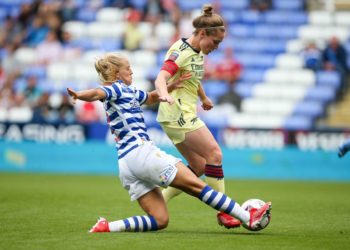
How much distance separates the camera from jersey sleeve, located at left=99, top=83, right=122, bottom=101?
820cm

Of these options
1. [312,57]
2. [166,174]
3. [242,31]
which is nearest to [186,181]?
[166,174]

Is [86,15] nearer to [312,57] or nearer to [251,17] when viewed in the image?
[251,17]

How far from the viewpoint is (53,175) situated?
19016 millimetres

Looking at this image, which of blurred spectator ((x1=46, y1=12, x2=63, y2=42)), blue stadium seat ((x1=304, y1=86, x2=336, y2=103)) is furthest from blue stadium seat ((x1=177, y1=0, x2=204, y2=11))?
blue stadium seat ((x1=304, y1=86, x2=336, y2=103))

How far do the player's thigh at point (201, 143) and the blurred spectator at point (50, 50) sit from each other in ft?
53.0

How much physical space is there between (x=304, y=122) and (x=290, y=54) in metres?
3.07

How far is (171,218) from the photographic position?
33.1 ft

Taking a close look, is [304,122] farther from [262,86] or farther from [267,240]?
[267,240]

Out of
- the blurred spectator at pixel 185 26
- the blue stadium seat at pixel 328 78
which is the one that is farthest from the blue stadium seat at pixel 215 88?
the blue stadium seat at pixel 328 78

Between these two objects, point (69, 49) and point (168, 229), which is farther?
point (69, 49)

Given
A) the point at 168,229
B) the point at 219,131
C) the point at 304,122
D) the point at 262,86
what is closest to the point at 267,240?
the point at 168,229

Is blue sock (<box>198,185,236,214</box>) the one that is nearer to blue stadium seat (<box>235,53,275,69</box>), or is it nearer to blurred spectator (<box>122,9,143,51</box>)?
blue stadium seat (<box>235,53,275,69</box>)

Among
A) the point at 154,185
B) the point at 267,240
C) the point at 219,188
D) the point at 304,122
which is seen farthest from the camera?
the point at 304,122

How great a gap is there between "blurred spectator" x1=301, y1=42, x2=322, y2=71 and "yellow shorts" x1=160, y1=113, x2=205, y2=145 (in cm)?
1363
